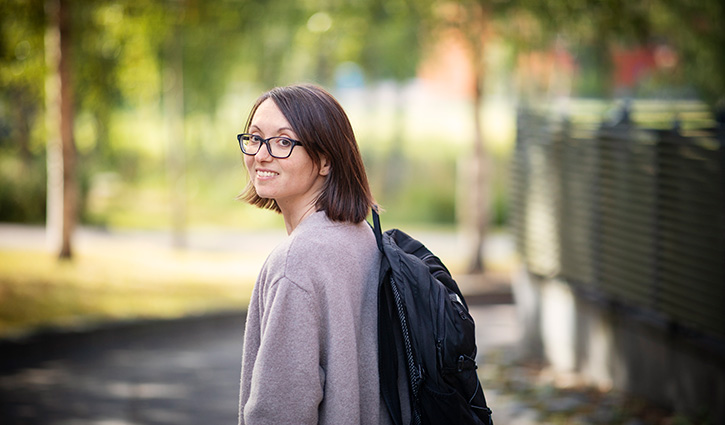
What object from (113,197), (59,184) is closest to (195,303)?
(59,184)

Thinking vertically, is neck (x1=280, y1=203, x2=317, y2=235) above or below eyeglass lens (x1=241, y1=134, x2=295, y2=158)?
below

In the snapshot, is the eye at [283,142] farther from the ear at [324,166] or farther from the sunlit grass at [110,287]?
the sunlit grass at [110,287]

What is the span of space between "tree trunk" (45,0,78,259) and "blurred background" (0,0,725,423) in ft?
0.11

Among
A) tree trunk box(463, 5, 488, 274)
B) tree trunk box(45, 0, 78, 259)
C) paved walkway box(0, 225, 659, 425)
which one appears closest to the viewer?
paved walkway box(0, 225, 659, 425)

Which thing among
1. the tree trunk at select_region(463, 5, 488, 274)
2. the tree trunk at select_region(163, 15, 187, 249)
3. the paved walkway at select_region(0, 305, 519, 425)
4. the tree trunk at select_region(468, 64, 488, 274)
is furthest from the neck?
the tree trunk at select_region(163, 15, 187, 249)

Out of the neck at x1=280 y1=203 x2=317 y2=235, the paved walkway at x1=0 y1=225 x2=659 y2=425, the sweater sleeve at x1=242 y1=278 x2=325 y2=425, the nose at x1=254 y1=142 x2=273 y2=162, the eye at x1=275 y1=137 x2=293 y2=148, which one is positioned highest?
the eye at x1=275 y1=137 x2=293 y2=148

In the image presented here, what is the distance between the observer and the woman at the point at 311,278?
2.42m

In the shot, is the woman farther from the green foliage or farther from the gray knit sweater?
the green foliage

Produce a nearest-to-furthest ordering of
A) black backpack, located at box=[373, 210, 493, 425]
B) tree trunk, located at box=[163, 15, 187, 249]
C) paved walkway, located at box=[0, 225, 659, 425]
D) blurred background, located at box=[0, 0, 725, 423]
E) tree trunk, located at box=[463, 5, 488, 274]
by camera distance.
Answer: black backpack, located at box=[373, 210, 493, 425] < paved walkway, located at box=[0, 225, 659, 425] < blurred background, located at box=[0, 0, 725, 423] < tree trunk, located at box=[463, 5, 488, 274] < tree trunk, located at box=[163, 15, 187, 249]

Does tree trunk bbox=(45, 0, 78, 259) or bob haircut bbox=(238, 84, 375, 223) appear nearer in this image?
bob haircut bbox=(238, 84, 375, 223)

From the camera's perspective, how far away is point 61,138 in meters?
13.8

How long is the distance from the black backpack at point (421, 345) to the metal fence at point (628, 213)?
4448 millimetres

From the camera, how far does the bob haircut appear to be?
2.64 metres

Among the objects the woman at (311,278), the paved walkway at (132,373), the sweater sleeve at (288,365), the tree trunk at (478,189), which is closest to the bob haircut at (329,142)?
the woman at (311,278)
